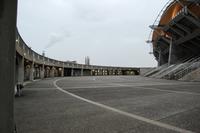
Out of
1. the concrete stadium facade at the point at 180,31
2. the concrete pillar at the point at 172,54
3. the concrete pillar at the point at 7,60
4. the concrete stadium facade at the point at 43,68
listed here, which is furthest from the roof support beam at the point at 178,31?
the concrete pillar at the point at 7,60

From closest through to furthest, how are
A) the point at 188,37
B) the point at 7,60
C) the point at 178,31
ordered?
the point at 7,60, the point at 188,37, the point at 178,31

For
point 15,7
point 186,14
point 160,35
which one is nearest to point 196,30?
point 186,14

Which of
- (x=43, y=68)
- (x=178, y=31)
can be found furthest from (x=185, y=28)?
(x=43, y=68)

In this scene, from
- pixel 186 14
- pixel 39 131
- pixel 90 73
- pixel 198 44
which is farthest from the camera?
pixel 90 73

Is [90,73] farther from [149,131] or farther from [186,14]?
[149,131]

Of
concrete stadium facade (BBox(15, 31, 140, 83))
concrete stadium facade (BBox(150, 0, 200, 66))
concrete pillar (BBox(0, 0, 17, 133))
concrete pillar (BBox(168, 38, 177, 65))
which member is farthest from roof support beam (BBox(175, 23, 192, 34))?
concrete pillar (BBox(0, 0, 17, 133))

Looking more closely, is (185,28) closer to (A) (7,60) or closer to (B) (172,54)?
(B) (172,54)

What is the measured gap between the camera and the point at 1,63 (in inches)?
92.7

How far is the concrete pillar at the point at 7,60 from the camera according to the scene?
92.8 inches

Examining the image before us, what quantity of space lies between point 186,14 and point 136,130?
40.1 meters

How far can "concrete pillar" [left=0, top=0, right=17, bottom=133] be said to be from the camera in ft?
7.73

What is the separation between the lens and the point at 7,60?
2.40 meters

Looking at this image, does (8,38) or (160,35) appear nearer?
(8,38)

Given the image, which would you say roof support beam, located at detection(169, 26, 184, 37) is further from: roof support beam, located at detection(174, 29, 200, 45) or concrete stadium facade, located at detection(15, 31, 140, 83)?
concrete stadium facade, located at detection(15, 31, 140, 83)
